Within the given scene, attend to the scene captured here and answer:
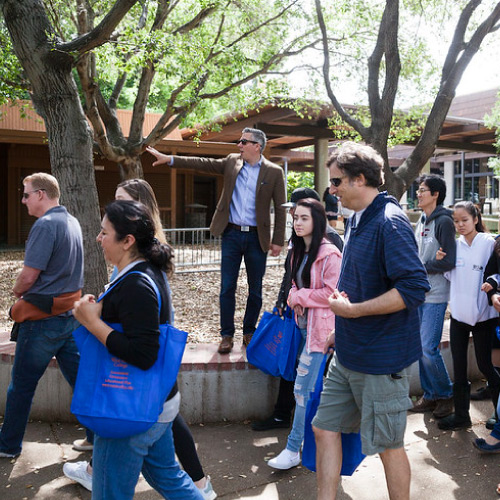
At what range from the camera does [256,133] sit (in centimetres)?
496

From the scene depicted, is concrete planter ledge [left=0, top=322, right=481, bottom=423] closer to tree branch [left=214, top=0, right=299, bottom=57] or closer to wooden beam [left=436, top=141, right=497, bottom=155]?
tree branch [left=214, top=0, right=299, bottom=57]

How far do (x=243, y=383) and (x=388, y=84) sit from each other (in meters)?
4.74

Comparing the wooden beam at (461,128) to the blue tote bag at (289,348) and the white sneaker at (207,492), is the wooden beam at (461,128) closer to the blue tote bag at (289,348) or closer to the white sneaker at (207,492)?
the blue tote bag at (289,348)

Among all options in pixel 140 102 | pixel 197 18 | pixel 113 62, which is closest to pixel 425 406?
pixel 113 62

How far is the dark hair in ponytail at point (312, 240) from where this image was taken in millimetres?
3822

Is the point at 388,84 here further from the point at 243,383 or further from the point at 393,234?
the point at 393,234

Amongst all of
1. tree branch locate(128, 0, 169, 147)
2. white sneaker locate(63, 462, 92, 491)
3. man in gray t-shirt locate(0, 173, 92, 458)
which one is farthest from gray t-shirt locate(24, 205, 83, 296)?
tree branch locate(128, 0, 169, 147)

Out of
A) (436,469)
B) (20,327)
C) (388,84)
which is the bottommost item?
(436,469)

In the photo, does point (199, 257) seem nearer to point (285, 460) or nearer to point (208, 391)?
point (208, 391)

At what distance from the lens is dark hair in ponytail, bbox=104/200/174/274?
7.92 feet

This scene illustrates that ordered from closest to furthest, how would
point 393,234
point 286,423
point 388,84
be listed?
point 393,234
point 286,423
point 388,84

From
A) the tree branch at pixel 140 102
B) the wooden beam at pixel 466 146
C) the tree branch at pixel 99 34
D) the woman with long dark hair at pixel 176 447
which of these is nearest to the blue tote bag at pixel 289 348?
the woman with long dark hair at pixel 176 447

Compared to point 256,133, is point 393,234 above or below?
below

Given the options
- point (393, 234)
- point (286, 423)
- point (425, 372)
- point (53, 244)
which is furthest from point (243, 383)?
point (393, 234)
